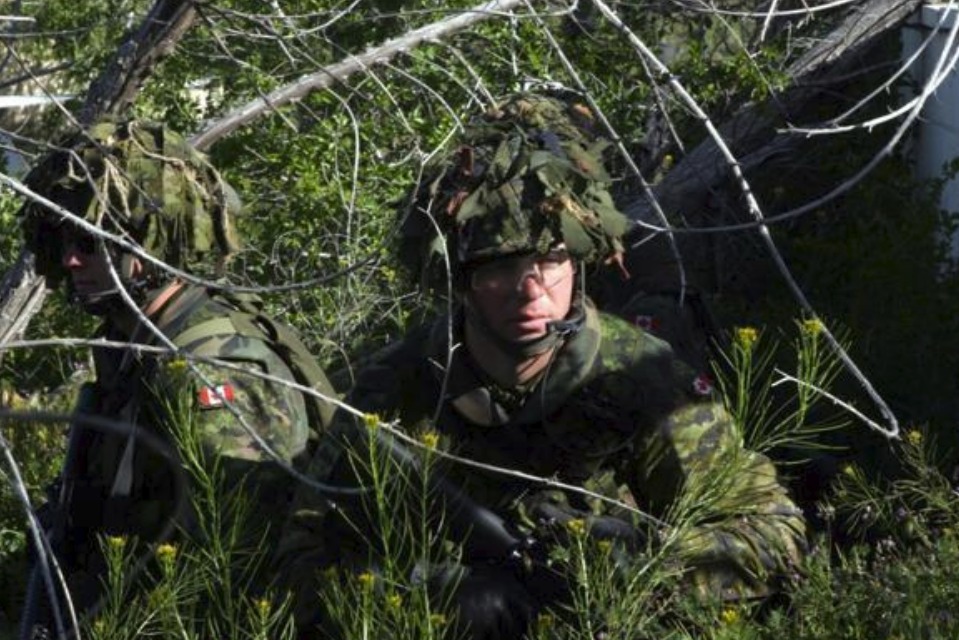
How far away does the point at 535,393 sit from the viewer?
4688 millimetres

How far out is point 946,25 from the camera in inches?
326

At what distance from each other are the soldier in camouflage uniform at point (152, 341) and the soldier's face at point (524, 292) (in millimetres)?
694

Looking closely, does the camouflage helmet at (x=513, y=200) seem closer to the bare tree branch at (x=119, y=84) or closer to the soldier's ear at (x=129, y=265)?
the soldier's ear at (x=129, y=265)

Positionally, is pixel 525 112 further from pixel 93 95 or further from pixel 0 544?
pixel 0 544

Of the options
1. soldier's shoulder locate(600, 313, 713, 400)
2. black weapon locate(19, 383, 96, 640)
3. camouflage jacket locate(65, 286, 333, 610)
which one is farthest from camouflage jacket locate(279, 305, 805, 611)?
black weapon locate(19, 383, 96, 640)

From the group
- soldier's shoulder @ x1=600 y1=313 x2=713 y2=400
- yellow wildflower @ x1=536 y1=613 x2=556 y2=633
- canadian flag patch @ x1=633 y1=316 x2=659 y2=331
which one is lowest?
canadian flag patch @ x1=633 y1=316 x2=659 y2=331

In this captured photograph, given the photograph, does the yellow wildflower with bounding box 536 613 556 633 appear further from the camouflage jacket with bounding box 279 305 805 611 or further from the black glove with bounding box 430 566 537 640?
the camouflage jacket with bounding box 279 305 805 611

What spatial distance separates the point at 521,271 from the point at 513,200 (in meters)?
0.14

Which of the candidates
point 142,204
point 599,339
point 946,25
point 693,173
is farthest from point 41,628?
point 946,25

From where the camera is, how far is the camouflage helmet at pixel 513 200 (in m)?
4.55

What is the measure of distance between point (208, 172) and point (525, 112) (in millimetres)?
1115

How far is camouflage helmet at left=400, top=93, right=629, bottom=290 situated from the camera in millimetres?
4551

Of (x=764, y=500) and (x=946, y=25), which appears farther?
(x=946, y=25)

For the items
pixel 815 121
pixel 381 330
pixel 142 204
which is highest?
pixel 142 204
